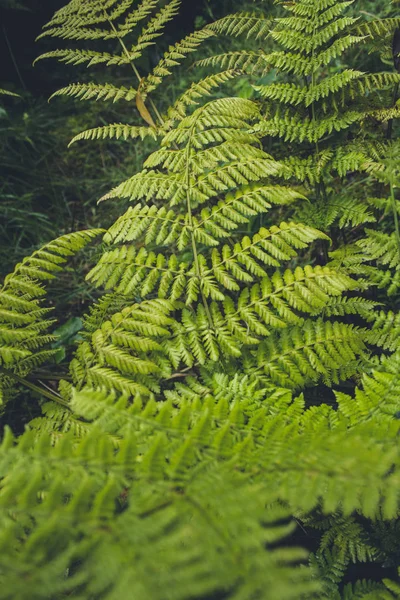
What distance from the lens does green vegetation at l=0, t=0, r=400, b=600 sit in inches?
40.1

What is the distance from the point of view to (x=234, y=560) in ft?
3.08

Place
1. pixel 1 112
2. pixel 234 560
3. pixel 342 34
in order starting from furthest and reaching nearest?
pixel 1 112 → pixel 342 34 → pixel 234 560

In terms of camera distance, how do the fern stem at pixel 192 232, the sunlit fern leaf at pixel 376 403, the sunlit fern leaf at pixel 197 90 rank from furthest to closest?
the sunlit fern leaf at pixel 197 90, the fern stem at pixel 192 232, the sunlit fern leaf at pixel 376 403

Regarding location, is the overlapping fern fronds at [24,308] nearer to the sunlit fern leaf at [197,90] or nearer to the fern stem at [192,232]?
the fern stem at [192,232]

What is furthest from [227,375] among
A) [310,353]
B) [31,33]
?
[31,33]

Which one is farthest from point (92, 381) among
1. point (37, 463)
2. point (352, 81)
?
point (352, 81)

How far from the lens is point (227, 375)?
1910 millimetres

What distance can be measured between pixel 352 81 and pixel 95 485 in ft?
7.37

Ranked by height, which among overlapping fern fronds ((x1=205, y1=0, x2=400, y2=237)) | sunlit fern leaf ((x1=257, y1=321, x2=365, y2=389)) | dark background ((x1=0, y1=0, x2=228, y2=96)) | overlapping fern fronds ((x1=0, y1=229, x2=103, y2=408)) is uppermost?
dark background ((x1=0, y1=0, x2=228, y2=96))

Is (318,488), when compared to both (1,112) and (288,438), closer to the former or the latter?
(288,438)

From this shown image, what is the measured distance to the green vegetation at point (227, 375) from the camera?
40.1 inches

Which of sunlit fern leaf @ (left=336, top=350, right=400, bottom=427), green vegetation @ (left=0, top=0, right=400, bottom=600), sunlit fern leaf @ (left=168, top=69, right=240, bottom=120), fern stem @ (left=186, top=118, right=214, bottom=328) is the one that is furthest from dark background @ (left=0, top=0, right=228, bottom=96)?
sunlit fern leaf @ (left=336, top=350, right=400, bottom=427)

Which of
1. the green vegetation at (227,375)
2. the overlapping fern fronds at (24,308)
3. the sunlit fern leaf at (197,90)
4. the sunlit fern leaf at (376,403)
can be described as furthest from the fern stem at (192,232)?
the sunlit fern leaf at (376,403)

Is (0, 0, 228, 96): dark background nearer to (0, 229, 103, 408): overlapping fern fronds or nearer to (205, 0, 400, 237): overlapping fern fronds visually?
(205, 0, 400, 237): overlapping fern fronds
